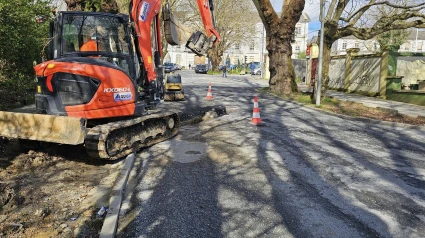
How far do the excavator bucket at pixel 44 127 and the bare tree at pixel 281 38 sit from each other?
13.5 m

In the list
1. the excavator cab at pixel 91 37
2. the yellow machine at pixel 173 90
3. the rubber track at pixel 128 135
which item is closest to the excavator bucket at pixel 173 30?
the excavator cab at pixel 91 37

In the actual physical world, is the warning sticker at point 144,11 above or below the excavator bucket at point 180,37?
above

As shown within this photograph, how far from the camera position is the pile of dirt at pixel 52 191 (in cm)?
396

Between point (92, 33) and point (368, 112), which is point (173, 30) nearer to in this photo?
point (92, 33)

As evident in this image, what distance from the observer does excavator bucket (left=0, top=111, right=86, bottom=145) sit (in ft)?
17.7

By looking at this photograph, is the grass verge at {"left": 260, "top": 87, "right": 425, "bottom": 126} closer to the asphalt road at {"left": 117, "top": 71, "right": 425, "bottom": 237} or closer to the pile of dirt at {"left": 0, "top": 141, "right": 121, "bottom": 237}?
the asphalt road at {"left": 117, "top": 71, "right": 425, "bottom": 237}

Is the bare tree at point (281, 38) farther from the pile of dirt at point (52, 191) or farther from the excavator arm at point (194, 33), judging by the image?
the pile of dirt at point (52, 191)

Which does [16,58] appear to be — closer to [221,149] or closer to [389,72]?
[221,149]

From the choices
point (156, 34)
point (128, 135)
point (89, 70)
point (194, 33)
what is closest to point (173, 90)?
point (156, 34)

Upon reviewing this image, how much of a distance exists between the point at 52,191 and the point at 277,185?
3207 mm

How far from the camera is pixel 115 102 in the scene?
20.8ft

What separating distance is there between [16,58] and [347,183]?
1019cm

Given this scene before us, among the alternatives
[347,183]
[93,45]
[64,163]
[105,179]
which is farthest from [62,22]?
[347,183]

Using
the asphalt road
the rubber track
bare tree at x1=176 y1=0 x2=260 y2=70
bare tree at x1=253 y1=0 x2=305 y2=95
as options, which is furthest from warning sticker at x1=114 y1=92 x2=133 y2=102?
bare tree at x1=176 y1=0 x2=260 y2=70
